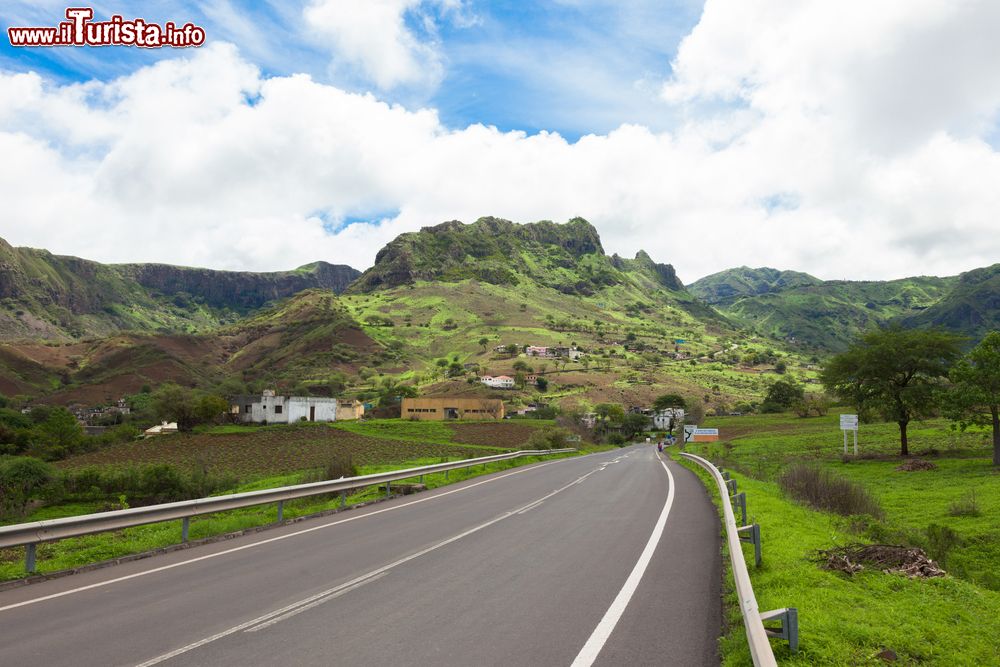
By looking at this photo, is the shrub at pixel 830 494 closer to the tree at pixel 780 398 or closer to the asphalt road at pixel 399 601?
the asphalt road at pixel 399 601

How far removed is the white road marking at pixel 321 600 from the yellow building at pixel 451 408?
356 ft

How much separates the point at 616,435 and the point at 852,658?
116021mm

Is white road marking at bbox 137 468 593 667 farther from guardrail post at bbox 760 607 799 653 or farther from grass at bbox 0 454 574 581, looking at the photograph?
grass at bbox 0 454 574 581

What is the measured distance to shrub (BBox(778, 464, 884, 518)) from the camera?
1622 cm

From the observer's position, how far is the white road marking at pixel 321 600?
6312mm

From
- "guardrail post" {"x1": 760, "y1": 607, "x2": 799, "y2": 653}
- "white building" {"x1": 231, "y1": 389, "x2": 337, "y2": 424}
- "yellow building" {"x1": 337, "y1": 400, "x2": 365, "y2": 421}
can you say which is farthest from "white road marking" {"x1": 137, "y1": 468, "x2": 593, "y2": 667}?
Answer: "yellow building" {"x1": 337, "y1": 400, "x2": 365, "y2": 421}

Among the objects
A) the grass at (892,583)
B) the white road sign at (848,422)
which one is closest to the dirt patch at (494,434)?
the white road sign at (848,422)

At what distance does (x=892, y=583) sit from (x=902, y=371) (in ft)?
117

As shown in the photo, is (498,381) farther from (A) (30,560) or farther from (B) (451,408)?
(A) (30,560)

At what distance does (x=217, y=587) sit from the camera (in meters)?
8.12

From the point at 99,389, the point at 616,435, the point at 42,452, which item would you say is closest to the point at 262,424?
the point at 42,452

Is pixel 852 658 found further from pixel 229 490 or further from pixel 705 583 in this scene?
pixel 229 490

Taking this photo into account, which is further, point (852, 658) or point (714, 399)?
point (714, 399)

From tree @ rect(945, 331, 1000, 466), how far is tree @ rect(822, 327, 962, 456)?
5.05m
